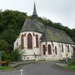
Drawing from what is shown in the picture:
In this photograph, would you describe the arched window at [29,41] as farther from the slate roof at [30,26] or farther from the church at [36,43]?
the slate roof at [30,26]

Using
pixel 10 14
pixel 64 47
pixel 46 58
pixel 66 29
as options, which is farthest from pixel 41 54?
pixel 66 29

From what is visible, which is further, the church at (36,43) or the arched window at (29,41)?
the arched window at (29,41)

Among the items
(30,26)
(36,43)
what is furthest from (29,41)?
(30,26)

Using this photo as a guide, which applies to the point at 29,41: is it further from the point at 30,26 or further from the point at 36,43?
the point at 30,26

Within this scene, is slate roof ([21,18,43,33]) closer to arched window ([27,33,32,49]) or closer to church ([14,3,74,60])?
church ([14,3,74,60])

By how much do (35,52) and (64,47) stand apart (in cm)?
1554

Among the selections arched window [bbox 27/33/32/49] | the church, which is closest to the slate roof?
the church

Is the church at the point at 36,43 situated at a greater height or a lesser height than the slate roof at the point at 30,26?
lesser

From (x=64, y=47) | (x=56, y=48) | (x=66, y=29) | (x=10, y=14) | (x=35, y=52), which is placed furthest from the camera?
(x=66, y=29)

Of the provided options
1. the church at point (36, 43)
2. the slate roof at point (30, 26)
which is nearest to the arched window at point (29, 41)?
the church at point (36, 43)

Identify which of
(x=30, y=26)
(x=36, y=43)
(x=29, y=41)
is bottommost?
(x=36, y=43)

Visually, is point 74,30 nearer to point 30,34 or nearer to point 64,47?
point 64,47

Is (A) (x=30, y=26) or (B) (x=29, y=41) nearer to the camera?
(B) (x=29, y=41)

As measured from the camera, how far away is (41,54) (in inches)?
2287
